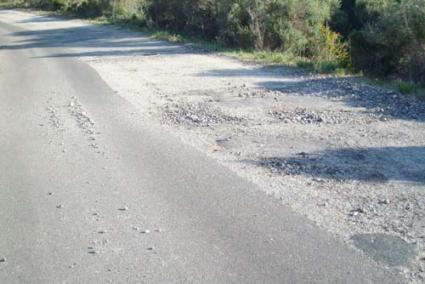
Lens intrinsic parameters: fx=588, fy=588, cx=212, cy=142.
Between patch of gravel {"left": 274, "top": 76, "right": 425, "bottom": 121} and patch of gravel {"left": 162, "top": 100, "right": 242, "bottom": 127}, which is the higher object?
patch of gravel {"left": 274, "top": 76, "right": 425, "bottom": 121}

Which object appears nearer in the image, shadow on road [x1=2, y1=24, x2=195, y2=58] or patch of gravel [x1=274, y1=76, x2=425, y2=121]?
patch of gravel [x1=274, y1=76, x2=425, y2=121]

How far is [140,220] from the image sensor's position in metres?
6.17

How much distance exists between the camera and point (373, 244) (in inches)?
215

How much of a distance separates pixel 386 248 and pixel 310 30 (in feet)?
59.6

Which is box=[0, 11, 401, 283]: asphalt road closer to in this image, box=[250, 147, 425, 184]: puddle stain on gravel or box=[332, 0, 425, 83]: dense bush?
box=[250, 147, 425, 184]: puddle stain on gravel

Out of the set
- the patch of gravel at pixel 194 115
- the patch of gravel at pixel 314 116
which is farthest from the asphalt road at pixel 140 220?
the patch of gravel at pixel 314 116

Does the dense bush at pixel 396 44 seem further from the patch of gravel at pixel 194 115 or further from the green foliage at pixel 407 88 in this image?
the patch of gravel at pixel 194 115

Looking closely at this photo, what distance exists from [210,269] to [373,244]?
158cm

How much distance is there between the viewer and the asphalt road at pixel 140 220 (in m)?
5.00

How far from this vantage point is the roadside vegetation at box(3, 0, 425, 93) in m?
14.9

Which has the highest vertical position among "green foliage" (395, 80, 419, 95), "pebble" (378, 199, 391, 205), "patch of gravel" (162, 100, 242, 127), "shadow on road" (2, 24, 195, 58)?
"green foliage" (395, 80, 419, 95)

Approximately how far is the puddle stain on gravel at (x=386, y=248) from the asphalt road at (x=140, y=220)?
134 millimetres

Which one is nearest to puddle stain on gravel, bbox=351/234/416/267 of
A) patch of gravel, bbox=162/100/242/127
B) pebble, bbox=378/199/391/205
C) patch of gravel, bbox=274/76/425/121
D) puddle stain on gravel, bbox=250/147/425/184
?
pebble, bbox=378/199/391/205

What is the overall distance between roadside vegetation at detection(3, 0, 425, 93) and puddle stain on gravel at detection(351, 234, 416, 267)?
24.7 ft
